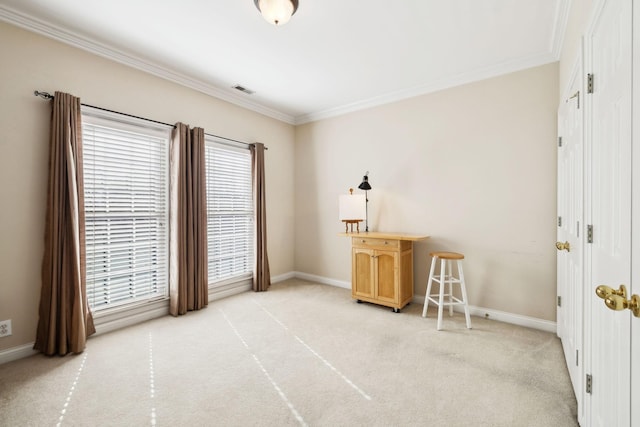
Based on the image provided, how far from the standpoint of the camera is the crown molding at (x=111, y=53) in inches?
91.7

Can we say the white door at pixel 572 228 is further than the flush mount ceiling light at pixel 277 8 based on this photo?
No

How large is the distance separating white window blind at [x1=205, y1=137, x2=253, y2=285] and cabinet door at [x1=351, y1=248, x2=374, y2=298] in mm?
1598

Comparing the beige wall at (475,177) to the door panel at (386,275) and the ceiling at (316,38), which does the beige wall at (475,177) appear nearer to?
the ceiling at (316,38)

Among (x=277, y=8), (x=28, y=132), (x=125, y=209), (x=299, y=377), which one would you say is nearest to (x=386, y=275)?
(x=299, y=377)

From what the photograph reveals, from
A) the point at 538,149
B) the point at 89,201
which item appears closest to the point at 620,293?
the point at 538,149

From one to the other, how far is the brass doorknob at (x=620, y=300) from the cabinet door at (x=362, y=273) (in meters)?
2.65

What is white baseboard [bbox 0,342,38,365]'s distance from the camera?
2295 mm

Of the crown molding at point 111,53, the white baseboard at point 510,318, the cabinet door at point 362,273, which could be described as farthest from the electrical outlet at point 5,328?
the white baseboard at point 510,318

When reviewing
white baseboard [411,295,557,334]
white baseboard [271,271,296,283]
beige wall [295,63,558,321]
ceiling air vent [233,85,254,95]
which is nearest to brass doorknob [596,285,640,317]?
beige wall [295,63,558,321]

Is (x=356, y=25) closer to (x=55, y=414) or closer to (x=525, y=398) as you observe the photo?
(x=525, y=398)

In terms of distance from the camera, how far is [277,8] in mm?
2025

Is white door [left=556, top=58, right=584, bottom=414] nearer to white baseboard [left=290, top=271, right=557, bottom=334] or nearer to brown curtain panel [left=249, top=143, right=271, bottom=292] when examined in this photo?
white baseboard [left=290, top=271, right=557, bottom=334]

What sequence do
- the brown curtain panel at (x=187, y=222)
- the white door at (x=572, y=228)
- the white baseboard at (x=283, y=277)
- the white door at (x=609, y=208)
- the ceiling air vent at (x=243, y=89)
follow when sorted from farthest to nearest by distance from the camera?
the white baseboard at (x=283, y=277), the ceiling air vent at (x=243, y=89), the brown curtain panel at (x=187, y=222), the white door at (x=572, y=228), the white door at (x=609, y=208)

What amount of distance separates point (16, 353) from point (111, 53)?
2741mm
